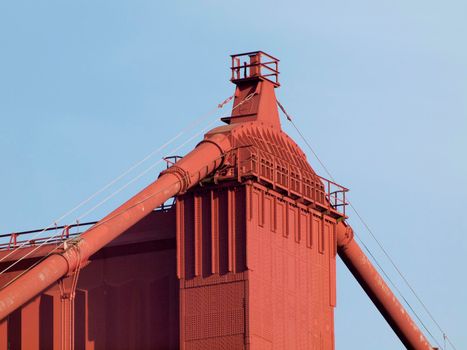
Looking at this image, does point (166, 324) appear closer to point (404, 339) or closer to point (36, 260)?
point (36, 260)

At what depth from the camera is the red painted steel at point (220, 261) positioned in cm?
8031

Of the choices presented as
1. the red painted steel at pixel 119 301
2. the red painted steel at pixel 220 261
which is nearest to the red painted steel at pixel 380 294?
the red painted steel at pixel 220 261

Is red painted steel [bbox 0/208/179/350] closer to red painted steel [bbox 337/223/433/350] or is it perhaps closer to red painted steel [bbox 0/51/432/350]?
red painted steel [bbox 0/51/432/350]

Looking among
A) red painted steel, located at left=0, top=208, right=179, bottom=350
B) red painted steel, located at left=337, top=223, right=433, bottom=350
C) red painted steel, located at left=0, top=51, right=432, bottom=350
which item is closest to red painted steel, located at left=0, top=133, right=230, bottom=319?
red painted steel, located at left=0, top=51, right=432, bottom=350

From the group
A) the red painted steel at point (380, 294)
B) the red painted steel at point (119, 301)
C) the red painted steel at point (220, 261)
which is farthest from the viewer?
the red painted steel at point (380, 294)

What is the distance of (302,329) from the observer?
84.2 m

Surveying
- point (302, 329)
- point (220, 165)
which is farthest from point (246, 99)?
point (302, 329)

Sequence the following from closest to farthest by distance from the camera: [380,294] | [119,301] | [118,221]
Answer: [118,221], [119,301], [380,294]

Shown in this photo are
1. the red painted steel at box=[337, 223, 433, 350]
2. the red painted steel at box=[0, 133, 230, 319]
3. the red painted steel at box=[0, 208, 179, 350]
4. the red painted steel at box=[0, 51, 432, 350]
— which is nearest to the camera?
the red painted steel at box=[0, 133, 230, 319]

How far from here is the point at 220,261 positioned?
81312 millimetres

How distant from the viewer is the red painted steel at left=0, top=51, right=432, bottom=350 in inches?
3162

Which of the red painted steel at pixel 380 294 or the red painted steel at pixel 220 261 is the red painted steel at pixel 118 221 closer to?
the red painted steel at pixel 220 261

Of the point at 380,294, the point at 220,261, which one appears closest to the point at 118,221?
the point at 220,261

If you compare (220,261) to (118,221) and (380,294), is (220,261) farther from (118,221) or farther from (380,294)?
(380,294)
